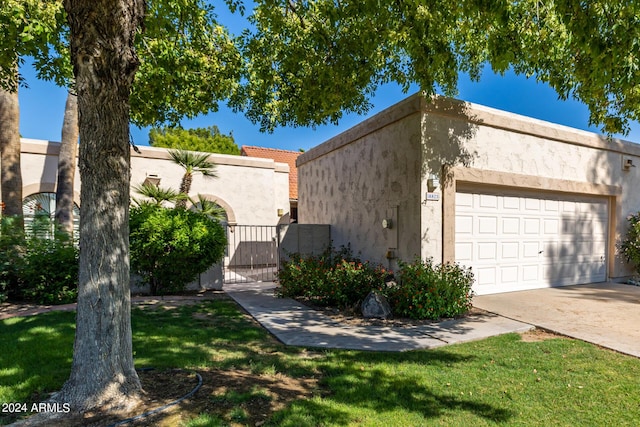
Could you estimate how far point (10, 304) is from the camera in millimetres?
7297

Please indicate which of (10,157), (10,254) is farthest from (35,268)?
(10,157)

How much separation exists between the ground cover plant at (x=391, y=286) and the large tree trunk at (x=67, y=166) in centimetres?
681

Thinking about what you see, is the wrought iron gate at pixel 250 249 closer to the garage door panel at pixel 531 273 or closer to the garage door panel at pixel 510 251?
the garage door panel at pixel 510 251

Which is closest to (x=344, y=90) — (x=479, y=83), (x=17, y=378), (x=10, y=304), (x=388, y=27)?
(x=388, y=27)

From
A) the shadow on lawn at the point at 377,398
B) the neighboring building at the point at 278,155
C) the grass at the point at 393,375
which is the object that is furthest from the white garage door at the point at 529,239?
the neighboring building at the point at 278,155

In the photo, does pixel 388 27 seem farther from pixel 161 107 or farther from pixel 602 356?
pixel 602 356

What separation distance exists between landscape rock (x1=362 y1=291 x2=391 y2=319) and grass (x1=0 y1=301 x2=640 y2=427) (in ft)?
5.88

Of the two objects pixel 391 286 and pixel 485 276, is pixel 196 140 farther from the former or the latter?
pixel 485 276

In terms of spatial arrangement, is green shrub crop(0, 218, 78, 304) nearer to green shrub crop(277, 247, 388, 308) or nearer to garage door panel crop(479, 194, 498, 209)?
green shrub crop(277, 247, 388, 308)

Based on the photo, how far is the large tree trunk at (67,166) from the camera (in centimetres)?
1023

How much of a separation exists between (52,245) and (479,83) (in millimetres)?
11236

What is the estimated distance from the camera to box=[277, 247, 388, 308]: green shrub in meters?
7.40

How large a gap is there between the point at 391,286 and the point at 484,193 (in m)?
3.23

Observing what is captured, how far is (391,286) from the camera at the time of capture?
7180mm
